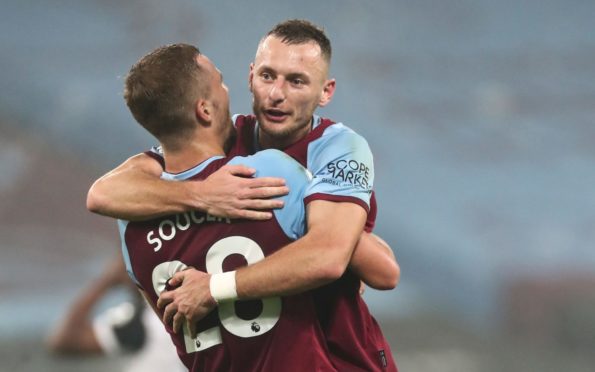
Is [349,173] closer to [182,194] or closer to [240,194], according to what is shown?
[240,194]

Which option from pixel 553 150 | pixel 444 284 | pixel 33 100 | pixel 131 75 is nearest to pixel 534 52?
pixel 553 150

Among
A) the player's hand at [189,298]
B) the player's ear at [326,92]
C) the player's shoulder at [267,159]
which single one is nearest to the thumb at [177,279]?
the player's hand at [189,298]

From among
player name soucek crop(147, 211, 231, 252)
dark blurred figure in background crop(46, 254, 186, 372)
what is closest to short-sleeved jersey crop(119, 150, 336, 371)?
player name soucek crop(147, 211, 231, 252)

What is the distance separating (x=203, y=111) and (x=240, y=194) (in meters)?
0.30

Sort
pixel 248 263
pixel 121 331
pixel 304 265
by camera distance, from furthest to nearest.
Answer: pixel 121 331
pixel 248 263
pixel 304 265

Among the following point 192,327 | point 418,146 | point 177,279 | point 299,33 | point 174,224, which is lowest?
point 192,327

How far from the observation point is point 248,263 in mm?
2402

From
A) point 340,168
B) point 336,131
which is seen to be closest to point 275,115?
point 336,131

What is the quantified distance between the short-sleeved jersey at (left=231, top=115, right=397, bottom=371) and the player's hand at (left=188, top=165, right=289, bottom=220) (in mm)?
94

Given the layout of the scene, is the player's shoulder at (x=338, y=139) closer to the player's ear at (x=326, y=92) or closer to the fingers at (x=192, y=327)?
the player's ear at (x=326, y=92)

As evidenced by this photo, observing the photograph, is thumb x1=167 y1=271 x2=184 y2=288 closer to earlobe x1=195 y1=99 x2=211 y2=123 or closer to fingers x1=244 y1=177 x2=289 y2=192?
fingers x1=244 y1=177 x2=289 y2=192

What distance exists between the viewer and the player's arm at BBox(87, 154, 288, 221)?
7.75 ft

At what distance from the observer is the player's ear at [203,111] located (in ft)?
8.24

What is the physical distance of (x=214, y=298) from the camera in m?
2.39
